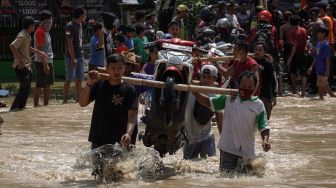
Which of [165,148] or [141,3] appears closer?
[165,148]

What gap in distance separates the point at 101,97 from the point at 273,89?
4.14m

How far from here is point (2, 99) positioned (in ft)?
63.4

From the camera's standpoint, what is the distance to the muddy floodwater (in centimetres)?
957

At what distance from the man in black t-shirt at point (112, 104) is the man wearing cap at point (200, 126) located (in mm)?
1147

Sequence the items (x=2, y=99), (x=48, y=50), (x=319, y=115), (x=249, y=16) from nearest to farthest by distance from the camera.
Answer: (x=319, y=115) → (x=48, y=50) → (x=2, y=99) → (x=249, y=16)

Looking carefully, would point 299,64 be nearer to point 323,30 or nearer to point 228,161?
point 323,30

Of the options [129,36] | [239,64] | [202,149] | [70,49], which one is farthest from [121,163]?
[70,49]

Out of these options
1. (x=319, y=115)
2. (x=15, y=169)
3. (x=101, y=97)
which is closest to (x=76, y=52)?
(x=319, y=115)

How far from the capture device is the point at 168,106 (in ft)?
31.1

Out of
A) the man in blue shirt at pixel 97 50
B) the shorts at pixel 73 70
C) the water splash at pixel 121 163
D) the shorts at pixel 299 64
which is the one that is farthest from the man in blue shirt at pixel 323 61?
the water splash at pixel 121 163

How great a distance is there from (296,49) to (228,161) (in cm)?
1108

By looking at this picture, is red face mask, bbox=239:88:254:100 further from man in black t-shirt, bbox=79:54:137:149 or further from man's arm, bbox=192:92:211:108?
man in black t-shirt, bbox=79:54:137:149

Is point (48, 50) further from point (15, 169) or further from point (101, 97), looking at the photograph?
point (101, 97)

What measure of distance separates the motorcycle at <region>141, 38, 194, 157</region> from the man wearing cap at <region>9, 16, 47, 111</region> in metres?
7.15
